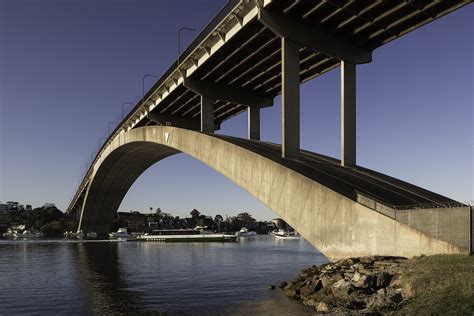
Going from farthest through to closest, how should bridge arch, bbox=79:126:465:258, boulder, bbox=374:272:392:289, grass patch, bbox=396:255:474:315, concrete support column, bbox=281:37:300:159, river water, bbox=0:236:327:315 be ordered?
concrete support column, bbox=281:37:300:159 < river water, bbox=0:236:327:315 < bridge arch, bbox=79:126:465:258 < boulder, bbox=374:272:392:289 < grass patch, bbox=396:255:474:315

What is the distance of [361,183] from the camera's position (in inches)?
1251

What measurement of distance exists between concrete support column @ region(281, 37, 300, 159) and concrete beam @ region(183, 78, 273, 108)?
1691 centimetres

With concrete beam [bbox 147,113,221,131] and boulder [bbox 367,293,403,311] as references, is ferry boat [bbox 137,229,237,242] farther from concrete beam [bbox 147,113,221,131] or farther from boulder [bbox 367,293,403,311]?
boulder [bbox 367,293,403,311]

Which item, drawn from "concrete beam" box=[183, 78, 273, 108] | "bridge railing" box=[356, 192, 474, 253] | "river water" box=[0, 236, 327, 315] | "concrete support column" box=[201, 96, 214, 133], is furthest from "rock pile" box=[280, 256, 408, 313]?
"concrete beam" box=[183, 78, 273, 108]

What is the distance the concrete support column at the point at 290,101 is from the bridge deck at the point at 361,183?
133 centimetres

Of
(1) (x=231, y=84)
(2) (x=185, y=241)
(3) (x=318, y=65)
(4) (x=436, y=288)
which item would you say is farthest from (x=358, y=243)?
(2) (x=185, y=241)

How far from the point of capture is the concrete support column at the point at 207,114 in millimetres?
51438

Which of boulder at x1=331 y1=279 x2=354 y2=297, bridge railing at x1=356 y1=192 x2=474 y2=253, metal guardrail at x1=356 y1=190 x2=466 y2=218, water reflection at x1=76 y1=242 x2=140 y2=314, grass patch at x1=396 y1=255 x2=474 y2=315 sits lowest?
water reflection at x1=76 y1=242 x2=140 y2=314

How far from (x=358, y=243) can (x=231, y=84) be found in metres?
31.2

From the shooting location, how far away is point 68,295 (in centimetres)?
2986

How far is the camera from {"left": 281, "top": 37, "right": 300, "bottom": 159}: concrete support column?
3531cm

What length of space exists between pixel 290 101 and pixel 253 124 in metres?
18.5

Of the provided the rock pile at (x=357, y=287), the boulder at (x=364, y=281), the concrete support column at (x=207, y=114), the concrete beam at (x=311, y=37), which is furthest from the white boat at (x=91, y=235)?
the boulder at (x=364, y=281)

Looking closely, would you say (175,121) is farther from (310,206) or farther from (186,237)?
(186,237)
